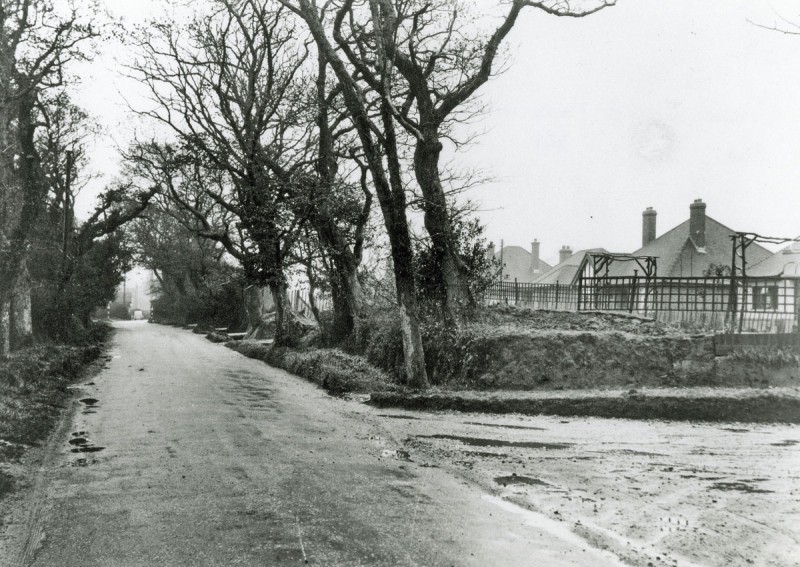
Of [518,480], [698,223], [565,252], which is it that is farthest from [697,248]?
[518,480]

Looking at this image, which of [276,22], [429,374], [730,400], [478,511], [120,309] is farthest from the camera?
[120,309]

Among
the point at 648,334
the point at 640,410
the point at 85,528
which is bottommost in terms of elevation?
the point at 85,528

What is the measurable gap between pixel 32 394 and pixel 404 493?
28.7 feet

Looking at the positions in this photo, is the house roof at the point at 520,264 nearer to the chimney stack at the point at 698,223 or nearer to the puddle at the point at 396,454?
the chimney stack at the point at 698,223

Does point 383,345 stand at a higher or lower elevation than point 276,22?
lower

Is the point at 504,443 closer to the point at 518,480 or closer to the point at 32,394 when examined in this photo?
the point at 518,480

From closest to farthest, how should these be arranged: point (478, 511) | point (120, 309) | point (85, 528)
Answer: point (85, 528)
point (478, 511)
point (120, 309)

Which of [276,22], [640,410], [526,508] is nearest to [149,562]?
[526,508]

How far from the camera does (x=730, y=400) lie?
10.5 metres

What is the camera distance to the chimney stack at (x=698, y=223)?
3597 cm

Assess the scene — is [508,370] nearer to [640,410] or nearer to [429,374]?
[429,374]

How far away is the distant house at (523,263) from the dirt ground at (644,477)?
5900cm

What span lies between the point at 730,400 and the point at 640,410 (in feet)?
4.47

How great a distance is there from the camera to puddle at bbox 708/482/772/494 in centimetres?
654
